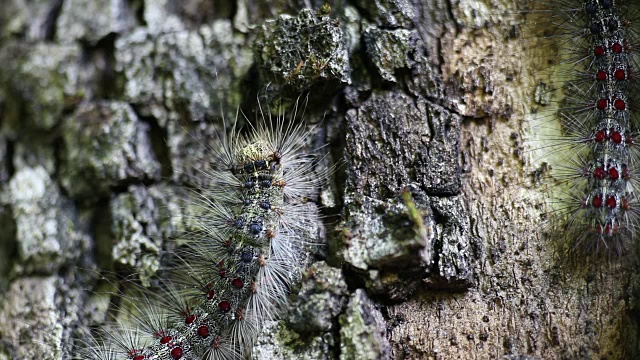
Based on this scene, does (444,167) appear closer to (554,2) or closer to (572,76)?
(572,76)

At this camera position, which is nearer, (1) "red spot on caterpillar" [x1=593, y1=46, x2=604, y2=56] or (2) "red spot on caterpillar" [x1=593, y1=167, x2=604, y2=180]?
(2) "red spot on caterpillar" [x1=593, y1=167, x2=604, y2=180]

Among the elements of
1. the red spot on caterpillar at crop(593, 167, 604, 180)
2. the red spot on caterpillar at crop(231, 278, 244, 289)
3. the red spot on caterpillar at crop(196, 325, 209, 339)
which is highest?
the red spot on caterpillar at crop(593, 167, 604, 180)

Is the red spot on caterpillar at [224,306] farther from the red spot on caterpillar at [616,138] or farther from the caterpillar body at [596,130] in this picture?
the red spot on caterpillar at [616,138]

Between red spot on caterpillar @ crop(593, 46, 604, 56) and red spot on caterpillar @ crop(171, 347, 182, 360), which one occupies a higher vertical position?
red spot on caterpillar @ crop(593, 46, 604, 56)

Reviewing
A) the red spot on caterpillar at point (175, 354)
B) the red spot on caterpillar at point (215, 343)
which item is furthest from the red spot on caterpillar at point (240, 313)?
the red spot on caterpillar at point (175, 354)

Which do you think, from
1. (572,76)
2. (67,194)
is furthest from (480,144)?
(67,194)

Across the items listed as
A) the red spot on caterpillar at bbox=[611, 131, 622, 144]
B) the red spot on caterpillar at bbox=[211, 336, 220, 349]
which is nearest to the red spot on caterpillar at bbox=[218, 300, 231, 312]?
the red spot on caterpillar at bbox=[211, 336, 220, 349]

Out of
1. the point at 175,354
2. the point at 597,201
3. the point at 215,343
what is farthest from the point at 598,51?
the point at 175,354

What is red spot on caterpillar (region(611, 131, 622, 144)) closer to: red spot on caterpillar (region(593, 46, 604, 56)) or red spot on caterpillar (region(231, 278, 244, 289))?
red spot on caterpillar (region(593, 46, 604, 56))
